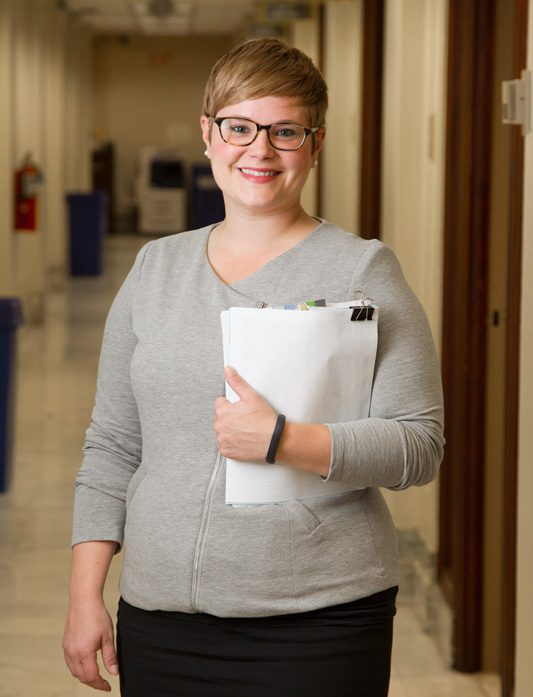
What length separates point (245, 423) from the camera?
5.13 ft

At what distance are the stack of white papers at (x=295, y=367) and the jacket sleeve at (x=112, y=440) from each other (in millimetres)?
246

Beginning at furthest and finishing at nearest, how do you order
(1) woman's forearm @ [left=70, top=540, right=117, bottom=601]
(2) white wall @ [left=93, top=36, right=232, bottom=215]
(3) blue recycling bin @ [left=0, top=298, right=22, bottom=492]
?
(2) white wall @ [left=93, top=36, right=232, bottom=215], (3) blue recycling bin @ [left=0, top=298, right=22, bottom=492], (1) woman's forearm @ [left=70, top=540, right=117, bottom=601]

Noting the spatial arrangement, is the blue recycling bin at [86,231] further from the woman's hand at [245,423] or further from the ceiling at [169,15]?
the woman's hand at [245,423]

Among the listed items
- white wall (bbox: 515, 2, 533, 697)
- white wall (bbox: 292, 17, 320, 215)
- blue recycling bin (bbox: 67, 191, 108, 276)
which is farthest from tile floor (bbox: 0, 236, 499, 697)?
blue recycling bin (bbox: 67, 191, 108, 276)

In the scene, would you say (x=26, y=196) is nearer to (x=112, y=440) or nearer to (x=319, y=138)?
(x=112, y=440)

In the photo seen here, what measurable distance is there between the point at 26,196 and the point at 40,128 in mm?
3185

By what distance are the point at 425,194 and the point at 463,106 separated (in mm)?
951

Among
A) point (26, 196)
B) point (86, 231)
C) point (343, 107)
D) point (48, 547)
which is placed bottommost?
point (48, 547)

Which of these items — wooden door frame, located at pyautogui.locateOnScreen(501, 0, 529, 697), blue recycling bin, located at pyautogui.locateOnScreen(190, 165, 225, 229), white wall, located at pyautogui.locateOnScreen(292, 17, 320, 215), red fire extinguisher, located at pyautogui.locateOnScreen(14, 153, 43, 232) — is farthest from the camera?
blue recycling bin, located at pyautogui.locateOnScreen(190, 165, 225, 229)

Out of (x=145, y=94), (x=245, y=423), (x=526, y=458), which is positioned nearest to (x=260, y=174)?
(x=245, y=423)

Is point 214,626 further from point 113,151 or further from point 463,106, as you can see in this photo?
point 113,151

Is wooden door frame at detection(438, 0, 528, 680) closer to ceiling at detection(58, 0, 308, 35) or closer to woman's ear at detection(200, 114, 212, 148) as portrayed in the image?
woman's ear at detection(200, 114, 212, 148)

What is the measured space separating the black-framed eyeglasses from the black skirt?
24.8 inches

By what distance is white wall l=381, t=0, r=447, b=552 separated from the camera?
4.50 metres
